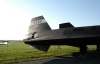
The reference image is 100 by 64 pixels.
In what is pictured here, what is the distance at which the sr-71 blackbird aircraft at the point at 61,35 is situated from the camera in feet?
57.5

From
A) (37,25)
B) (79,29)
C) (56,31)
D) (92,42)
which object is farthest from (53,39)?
(37,25)

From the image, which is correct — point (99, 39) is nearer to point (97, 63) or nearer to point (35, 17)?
point (97, 63)

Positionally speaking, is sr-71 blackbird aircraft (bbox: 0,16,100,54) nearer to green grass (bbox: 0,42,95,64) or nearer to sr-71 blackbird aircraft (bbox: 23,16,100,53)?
sr-71 blackbird aircraft (bbox: 23,16,100,53)

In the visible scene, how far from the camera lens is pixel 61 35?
1955 centimetres

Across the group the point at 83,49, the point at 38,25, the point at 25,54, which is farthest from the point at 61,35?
the point at 38,25

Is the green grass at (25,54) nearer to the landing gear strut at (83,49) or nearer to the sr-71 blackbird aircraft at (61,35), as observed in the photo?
the sr-71 blackbird aircraft at (61,35)

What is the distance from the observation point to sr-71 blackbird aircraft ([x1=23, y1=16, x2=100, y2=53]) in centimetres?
1752

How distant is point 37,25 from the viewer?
961 inches

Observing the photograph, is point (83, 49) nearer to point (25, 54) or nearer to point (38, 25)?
point (25, 54)

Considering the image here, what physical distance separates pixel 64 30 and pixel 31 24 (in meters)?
6.99

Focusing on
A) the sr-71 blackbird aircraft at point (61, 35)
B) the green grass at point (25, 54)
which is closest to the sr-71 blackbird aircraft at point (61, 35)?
the sr-71 blackbird aircraft at point (61, 35)

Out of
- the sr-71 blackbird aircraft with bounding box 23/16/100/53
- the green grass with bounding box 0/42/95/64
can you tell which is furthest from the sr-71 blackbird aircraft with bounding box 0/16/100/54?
the green grass with bounding box 0/42/95/64

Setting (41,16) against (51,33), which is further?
(41,16)

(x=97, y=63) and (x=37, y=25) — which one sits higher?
(x=37, y=25)
